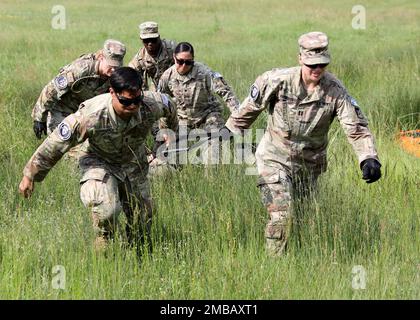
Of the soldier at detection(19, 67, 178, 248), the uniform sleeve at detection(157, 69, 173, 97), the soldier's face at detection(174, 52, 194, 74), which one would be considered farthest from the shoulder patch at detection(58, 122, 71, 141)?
the uniform sleeve at detection(157, 69, 173, 97)

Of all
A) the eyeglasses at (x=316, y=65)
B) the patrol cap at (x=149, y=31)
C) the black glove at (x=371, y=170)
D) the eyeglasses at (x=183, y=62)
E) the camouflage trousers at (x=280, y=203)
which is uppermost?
the patrol cap at (x=149, y=31)

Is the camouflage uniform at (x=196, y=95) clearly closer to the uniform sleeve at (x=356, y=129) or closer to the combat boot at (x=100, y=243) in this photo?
the uniform sleeve at (x=356, y=129)

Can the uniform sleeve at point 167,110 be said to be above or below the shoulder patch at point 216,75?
below

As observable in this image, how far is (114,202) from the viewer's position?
467 cm

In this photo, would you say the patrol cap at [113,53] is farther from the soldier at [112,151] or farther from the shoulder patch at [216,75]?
the shoulder patch at [216,75]

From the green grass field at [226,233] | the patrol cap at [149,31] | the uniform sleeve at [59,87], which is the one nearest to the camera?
the green grass field at [226,233]

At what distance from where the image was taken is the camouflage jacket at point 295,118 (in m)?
4.94

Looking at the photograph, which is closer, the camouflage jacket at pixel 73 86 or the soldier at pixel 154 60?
the camouflage jacket at pixel 73 86

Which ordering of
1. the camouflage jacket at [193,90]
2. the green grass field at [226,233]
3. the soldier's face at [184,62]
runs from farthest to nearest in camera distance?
the camouflage jacket at [193,90] → the soldier's face at [184,62] → the green grass field at [226,233]

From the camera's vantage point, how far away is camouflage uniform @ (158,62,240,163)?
26.8 feet

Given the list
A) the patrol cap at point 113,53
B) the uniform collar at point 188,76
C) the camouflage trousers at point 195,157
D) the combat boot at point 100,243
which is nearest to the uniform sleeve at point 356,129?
the camouflage trousers at point 195,157

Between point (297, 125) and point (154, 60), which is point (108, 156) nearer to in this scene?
point (297, 125)

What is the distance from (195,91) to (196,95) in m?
0.05
